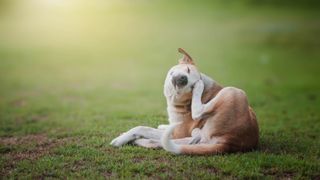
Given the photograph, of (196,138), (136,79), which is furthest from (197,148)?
(136,79)

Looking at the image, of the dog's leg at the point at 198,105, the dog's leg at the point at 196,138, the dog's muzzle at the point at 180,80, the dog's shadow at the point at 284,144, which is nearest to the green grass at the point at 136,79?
the dog's shadow at the point at 284,144

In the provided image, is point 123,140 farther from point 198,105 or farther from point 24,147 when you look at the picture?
point 24,147

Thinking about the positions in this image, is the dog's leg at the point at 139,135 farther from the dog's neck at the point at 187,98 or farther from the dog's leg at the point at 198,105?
the dog's leg at the point at 198,105

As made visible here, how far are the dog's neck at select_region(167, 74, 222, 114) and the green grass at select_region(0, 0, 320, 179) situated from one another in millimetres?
734

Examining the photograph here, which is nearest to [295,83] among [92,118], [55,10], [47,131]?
[92,118]

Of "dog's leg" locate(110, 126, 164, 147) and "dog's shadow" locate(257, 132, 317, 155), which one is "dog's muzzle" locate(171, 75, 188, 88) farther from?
"dog's shadow" locate(257, 132, 317, 155)

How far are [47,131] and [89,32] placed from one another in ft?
69.2

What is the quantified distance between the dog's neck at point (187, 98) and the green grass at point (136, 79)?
0.73m

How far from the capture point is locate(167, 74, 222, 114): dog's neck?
8.49 meters

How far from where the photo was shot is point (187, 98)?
8.50 metres

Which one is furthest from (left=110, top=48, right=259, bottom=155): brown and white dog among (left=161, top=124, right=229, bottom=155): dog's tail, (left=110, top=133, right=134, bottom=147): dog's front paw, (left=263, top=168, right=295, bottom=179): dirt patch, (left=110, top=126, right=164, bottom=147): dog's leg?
(left=263, top=168, right=295, bottom=179): dirt patch

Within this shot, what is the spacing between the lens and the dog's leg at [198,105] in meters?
8.32

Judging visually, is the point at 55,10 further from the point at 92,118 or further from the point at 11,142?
the point at 11,142

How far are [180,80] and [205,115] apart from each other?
0.66 metres
